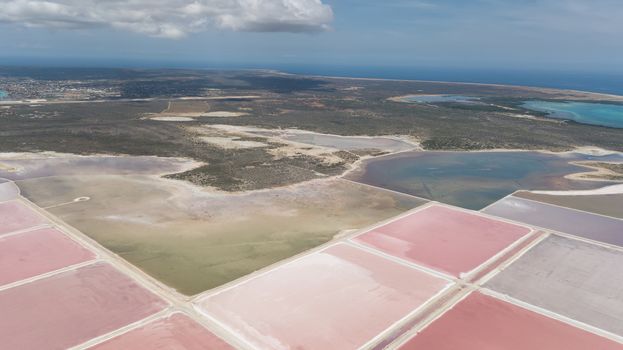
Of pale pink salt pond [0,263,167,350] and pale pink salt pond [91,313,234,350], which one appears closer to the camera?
pale pink salt pond [91,313,234,350]

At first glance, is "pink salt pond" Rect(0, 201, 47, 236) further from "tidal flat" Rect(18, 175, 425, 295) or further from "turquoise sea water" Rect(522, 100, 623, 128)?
"turquoise sea water" Rect(522, 100, 623, 128)

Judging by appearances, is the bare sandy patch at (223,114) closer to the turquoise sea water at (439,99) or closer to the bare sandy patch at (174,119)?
the bare sandy patch at (174,119)

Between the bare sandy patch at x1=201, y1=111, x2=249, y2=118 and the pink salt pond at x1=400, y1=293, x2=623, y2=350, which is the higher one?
the bare sandy patch at x1=201, y1=111, x2=249, y2=118

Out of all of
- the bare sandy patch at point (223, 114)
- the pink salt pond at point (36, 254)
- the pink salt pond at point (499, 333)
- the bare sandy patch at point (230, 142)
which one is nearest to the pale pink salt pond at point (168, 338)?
the pink salt pond at point (499, 333)

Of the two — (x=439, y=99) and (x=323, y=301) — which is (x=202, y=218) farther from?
(x=439, y=99)

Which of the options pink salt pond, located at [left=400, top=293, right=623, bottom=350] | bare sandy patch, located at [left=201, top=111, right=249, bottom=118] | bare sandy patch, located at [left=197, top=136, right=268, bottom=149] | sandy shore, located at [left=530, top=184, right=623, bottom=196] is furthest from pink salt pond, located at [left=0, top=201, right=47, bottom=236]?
bare sandy patch, located at [left=201, top=111, right=249, bottom=118]

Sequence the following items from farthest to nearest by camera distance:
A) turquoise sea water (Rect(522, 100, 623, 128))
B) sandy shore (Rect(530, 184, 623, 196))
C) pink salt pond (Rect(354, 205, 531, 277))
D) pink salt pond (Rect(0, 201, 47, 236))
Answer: turquoise sea water (Rect(522, 100, 623, 128)) < sandy shore (Rect(530, 184, 623, 196)) < pink salt pond (Rect(0, 201, 47, 236)) < pink salt pond (Rect(354, 205, 531, 277))
